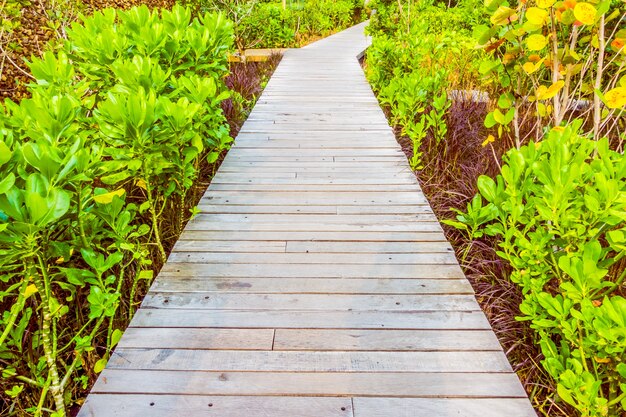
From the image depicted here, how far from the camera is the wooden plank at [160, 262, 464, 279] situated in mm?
2238

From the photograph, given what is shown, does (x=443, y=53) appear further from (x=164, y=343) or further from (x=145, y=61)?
(x=164, y=343)

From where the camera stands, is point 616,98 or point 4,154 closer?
point 4,154

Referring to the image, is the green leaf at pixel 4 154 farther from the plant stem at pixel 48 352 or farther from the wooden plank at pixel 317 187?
the wooden plank at pixel 317 187

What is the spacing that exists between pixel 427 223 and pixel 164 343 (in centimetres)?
176

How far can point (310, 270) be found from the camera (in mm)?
2275

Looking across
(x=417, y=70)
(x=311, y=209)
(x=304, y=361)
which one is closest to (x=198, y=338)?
(x=304, y=361)

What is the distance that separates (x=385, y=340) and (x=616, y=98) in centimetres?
159

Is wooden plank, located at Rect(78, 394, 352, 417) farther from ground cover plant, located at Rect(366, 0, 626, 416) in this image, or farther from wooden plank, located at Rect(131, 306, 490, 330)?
ground cover plant, located at Rect(366, 0, 626, 416)

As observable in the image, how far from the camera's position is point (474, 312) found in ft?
6.49

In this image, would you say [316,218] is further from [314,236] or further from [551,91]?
[551,91]

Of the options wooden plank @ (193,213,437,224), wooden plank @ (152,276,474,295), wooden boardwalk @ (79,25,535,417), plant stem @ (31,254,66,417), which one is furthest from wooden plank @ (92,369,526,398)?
wooden plank @ (193,213,437,224)

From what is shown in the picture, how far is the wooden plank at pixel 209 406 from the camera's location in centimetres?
149

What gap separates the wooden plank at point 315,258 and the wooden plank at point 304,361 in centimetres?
67

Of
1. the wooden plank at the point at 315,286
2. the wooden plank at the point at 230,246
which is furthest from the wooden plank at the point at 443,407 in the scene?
the wooden plank at the point at 230,246
